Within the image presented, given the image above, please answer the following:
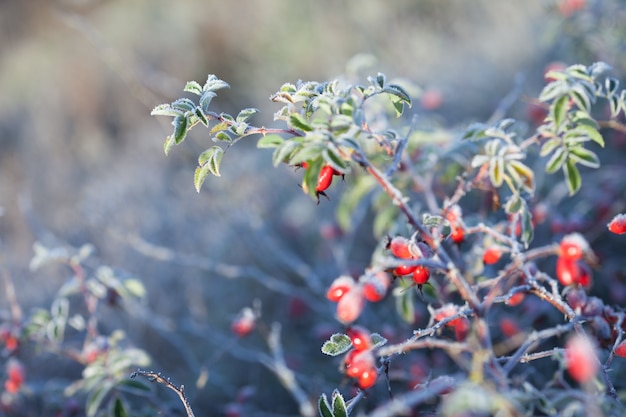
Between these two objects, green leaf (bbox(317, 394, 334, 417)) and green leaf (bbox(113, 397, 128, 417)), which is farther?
green leaf (bbox(113, 397, 128, 417))

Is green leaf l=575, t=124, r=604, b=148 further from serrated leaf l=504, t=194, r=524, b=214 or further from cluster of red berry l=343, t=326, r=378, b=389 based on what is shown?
cluster of red berry l=343, t=326, r=378, b=389

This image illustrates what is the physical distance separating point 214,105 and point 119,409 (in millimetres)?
3991

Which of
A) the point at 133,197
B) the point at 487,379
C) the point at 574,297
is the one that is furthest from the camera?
the point at 133,197

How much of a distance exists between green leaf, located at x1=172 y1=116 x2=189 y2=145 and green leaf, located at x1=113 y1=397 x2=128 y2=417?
30.1 inches

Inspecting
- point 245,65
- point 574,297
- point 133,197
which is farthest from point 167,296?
point 245,65

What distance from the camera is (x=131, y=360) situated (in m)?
1.54

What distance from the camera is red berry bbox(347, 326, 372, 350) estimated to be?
1.13m

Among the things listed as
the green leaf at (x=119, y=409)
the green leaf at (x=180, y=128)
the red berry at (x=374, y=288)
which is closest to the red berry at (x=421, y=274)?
the red berry at (x=374, y=288)

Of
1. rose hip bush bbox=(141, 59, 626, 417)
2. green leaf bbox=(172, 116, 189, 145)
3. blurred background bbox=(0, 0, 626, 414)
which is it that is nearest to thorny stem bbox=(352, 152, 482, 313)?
rose hip bush bbox=(141, 59, 626, 417)

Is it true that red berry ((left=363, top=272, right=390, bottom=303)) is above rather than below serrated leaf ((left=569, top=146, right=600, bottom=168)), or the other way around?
below

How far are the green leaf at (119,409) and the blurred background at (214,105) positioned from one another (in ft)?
2.57

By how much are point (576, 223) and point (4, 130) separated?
22.1ft

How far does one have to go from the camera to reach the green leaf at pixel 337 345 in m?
1.07

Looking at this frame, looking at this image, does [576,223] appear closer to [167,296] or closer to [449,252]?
[449,252]
